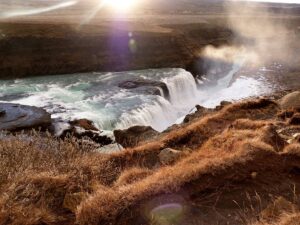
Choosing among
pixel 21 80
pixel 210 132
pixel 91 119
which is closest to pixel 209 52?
pixel 21 80

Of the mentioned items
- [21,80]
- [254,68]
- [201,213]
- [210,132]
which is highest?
[201,213]

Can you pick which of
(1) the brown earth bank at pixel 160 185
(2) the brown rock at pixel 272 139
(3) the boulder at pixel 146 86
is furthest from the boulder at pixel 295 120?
(3) the boulder at pixel 146 86

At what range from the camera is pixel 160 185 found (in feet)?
24.6

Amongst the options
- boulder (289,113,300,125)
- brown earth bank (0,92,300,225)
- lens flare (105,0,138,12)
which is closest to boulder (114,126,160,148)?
boulder (289,113,300,125)

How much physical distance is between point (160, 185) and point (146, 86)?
2302cm

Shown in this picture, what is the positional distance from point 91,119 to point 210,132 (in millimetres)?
10066

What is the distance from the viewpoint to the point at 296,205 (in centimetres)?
684

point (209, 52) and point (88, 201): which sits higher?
point (88, 201)

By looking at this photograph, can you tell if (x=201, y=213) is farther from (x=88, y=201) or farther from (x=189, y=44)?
(x=189, y=44)

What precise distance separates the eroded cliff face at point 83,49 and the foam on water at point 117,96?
224cm

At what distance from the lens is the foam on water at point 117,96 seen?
916 inches

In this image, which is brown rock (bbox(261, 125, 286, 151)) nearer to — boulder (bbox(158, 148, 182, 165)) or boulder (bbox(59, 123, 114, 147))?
boulder (bbox(158, 148, 182, 165))

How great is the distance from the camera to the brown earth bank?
22.4ft

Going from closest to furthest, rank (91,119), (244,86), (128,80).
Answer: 1. (91,119)
2. (128,80)
3. (244,86)
